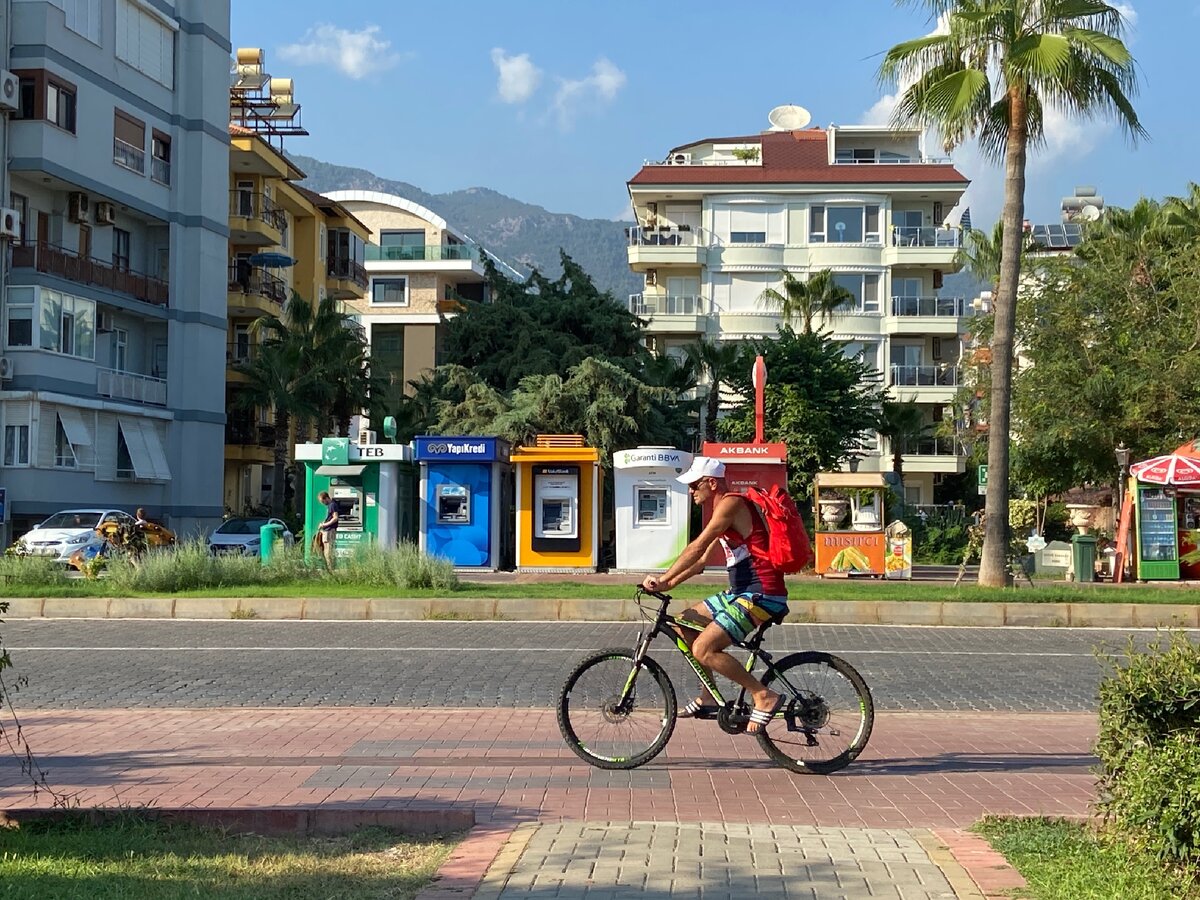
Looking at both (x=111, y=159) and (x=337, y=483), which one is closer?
(x=337, y=483)

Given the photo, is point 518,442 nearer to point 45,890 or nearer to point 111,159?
point 111,159

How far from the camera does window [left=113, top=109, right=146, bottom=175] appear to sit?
4112 cm

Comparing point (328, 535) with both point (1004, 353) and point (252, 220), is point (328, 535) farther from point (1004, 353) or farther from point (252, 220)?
point (252, 220)

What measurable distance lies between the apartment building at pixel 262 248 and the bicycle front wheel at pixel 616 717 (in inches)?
1758


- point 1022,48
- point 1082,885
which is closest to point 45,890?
point 1082,885

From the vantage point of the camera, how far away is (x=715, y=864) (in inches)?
211

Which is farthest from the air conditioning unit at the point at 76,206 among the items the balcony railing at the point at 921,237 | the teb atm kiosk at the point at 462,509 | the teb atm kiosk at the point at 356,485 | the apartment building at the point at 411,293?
the apartment building at the point at 411,293

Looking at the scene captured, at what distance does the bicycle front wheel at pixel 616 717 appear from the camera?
7797 mm

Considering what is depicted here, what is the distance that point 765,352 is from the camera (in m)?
38.6

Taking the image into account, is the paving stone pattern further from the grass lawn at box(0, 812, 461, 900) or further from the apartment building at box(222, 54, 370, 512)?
the apartment building at box(222, 54, 370, 512)

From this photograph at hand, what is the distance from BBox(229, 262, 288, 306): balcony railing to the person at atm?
48.1m

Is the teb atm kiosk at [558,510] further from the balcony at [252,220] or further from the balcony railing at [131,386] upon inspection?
the balcony at [252,220]

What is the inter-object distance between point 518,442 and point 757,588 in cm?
2718

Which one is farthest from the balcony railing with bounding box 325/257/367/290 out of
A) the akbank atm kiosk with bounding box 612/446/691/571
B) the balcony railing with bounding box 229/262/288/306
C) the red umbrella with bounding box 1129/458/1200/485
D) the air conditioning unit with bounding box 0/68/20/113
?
the red umbrella with bounding box 1129/458/1200/485
